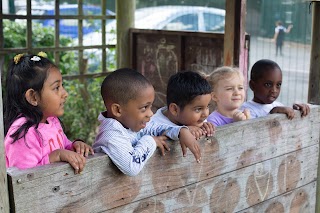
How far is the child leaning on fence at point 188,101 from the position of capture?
2.82m

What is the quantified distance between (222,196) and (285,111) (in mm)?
734

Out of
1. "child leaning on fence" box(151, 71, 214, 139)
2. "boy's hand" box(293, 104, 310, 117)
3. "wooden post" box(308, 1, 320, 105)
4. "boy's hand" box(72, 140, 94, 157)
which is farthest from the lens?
"wooden post" box(308, 1, 320, 105)

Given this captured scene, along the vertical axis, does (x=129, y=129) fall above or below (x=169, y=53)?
below

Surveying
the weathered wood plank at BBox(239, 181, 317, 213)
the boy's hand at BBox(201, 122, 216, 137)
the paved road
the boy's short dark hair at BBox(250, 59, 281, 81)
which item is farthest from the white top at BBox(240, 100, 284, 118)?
the paved road

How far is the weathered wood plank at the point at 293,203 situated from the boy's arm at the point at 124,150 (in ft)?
3.15

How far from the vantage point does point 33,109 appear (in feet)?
8.10

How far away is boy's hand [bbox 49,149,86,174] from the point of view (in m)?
2.14

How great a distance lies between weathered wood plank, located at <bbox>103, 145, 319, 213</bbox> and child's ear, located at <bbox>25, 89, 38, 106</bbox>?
2.04 ft

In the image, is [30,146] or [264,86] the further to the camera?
[264,86]

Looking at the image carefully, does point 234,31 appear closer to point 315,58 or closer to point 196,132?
point 315,58

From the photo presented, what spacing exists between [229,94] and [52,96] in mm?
1349

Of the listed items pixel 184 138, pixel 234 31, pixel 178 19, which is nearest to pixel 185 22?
pixel 178 19

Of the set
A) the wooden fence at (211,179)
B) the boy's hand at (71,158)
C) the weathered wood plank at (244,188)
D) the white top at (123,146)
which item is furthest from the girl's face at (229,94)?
the boy's hand at (71,158)

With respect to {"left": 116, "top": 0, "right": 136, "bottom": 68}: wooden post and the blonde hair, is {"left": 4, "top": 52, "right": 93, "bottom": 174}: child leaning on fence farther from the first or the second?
{"left": 116, "top": 0, "right": 136, "bottom": 68}: wooden post
